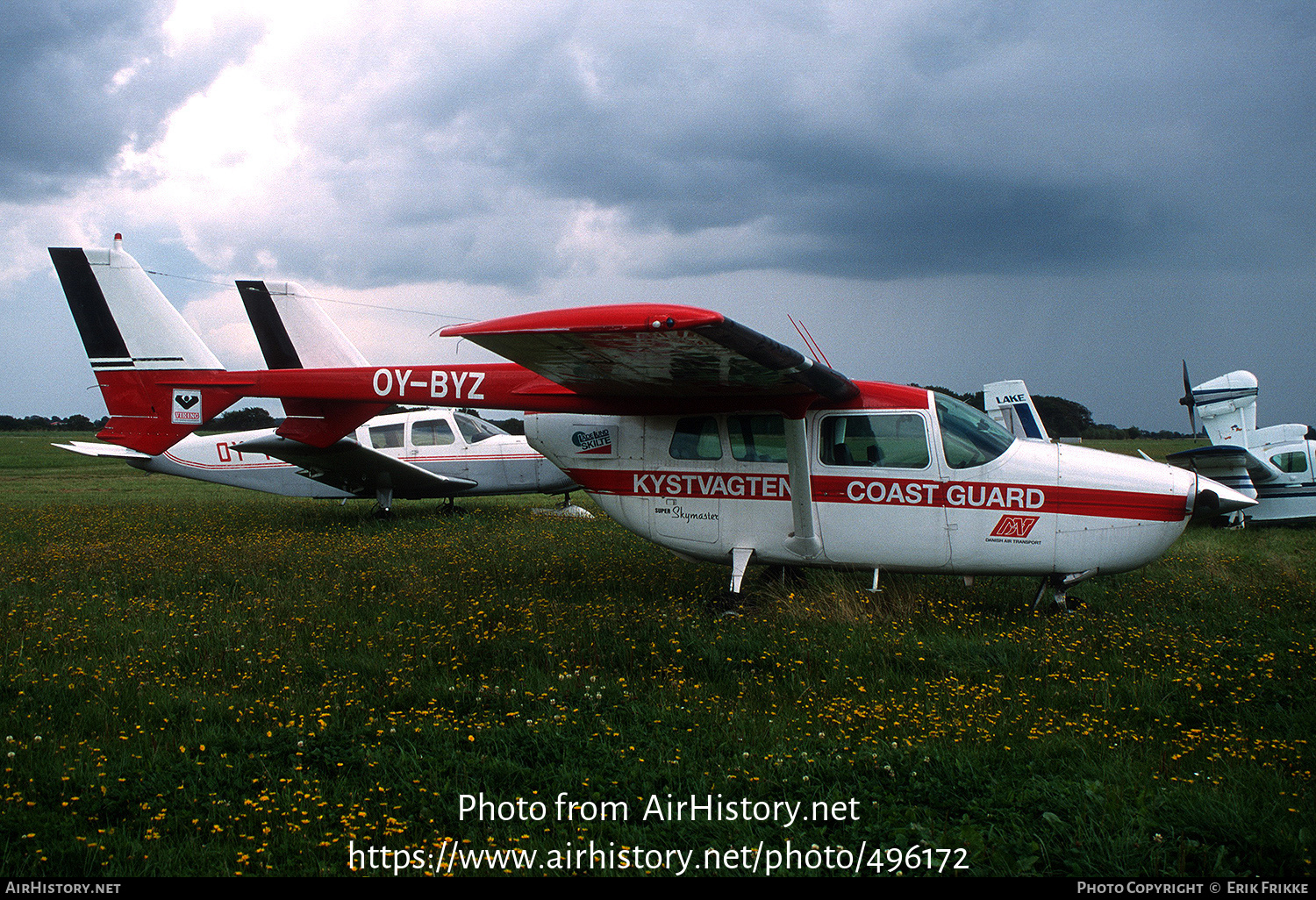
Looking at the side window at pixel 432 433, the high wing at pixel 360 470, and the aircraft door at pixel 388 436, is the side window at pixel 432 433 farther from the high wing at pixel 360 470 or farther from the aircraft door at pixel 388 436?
the high wing at pixel 360 470

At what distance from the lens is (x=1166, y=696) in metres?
4.83

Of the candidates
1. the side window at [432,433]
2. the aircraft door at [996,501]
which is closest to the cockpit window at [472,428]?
the side window at [432,433]

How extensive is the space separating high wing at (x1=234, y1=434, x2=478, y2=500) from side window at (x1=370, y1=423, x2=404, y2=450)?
78cm

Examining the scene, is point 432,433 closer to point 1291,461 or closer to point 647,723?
point 647,723

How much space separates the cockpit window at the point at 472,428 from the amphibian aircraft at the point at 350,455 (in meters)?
0.02

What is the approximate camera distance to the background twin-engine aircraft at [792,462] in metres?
6.32

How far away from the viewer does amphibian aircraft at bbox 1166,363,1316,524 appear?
15.0 meters

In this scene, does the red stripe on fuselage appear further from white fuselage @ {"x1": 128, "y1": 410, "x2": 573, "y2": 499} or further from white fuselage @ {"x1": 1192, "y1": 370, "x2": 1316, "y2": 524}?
white fuselage @ {"x1": 1192, "y1": 370, "x2": 1316, "y2": 524}

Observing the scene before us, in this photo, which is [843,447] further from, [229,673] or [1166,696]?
[229,673]

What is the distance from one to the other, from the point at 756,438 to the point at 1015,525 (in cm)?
244

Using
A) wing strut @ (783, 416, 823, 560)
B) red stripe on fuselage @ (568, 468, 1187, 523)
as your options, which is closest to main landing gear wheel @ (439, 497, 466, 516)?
red stripe on fuselage @ (568, 468, 1187, 523)

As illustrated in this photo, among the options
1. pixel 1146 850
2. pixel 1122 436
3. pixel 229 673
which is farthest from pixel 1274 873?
pixel 1122 436

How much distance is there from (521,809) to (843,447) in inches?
185

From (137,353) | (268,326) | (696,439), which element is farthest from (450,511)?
(696,439)
